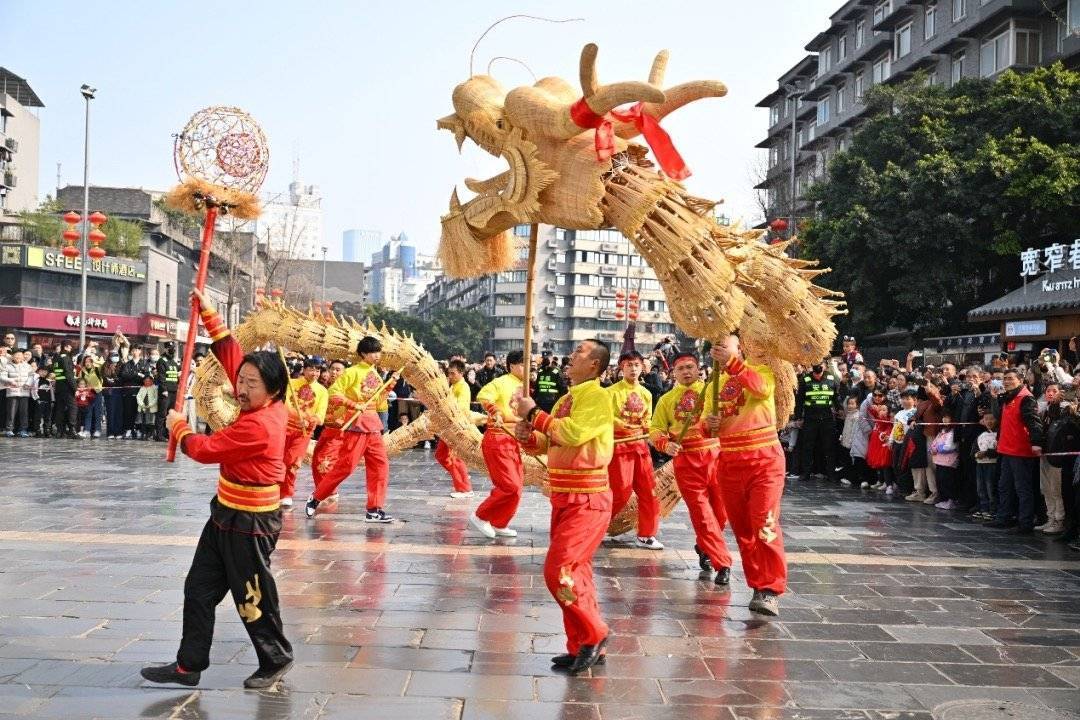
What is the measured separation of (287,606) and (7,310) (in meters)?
34.2

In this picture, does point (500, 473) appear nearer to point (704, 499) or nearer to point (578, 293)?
point (704, 499)

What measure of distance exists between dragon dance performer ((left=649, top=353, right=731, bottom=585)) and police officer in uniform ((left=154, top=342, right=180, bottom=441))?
1280 cm

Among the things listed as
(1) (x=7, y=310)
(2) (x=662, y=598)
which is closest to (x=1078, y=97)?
(2) (x=662, y=598)

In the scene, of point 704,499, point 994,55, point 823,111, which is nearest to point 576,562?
point 704,499

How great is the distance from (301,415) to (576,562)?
5.31 meters

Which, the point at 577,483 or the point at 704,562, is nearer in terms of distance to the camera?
the point at 577,483

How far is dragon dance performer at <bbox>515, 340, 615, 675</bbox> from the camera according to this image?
494 cm

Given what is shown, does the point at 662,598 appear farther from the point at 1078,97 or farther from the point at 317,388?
the point at 1078,97

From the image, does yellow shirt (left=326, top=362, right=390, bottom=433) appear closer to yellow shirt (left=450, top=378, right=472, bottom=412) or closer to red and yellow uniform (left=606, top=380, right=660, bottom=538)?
yellow shirt (left=450, top=378, right=472, bottom=412)

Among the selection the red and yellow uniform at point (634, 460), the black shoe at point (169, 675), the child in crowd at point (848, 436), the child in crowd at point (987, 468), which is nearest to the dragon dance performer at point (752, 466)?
the red and yellow uniform at point (634, 460)

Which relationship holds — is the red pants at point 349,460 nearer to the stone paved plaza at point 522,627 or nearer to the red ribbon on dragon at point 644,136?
the stone paved plaza at point 522,627

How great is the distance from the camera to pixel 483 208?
5.78 m

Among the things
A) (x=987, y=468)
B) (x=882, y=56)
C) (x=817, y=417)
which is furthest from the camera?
(x=882, y=56)

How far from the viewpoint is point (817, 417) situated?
14477mm
